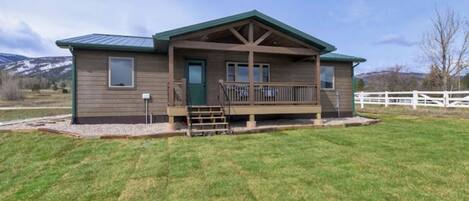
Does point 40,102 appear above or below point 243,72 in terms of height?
below

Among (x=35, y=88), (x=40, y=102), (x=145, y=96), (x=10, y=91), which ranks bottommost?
(x=40, y=102)

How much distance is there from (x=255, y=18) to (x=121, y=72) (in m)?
4.99

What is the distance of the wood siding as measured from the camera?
991 centimetres

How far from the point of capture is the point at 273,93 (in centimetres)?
1112

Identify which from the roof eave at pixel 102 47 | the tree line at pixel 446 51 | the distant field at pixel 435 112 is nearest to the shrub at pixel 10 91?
the roof eave at pixel 102 47

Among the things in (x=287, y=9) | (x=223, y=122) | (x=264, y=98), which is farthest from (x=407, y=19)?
(x=223, y=122)

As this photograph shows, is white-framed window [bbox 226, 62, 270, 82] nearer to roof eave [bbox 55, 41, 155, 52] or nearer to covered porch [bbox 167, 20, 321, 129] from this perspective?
covered porch [bbox 167, 20, 321, 129]

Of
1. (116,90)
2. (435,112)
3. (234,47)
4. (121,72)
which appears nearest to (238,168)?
(234,47)

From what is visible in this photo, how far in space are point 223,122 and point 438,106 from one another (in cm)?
1329

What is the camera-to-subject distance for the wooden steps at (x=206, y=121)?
834 centimetres

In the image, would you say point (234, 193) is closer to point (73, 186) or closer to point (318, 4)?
point (73, 186)

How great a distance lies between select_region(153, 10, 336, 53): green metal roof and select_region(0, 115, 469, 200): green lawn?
3.18m

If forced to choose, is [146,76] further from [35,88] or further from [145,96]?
[35,88]

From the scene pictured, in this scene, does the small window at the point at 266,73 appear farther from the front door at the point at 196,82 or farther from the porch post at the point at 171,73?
the porch post at the point at 171,73
